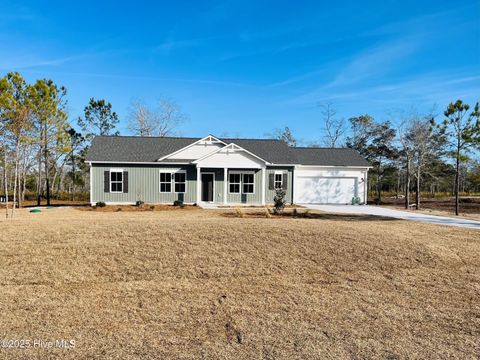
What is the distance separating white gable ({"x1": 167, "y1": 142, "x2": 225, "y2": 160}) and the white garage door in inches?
258

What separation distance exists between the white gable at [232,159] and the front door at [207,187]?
140 cm

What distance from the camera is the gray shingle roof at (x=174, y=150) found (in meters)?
21.8

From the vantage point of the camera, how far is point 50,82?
80.6 feet

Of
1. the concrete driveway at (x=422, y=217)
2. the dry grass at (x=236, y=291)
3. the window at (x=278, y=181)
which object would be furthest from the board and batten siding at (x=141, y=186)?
the dry grass at (x=236, y=291)

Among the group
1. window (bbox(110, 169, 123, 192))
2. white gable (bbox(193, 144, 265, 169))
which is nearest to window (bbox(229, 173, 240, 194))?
white gable (bbox(193, 144, 265, 169))

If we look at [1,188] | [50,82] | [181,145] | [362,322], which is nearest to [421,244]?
[362,322]

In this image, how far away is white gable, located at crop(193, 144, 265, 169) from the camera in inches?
837

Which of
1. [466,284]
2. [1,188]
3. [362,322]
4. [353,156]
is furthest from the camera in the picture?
[1,188]

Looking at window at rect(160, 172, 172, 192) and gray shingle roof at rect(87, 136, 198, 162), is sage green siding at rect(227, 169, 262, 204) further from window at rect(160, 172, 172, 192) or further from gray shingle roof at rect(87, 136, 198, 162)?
gray shingle roof at rect(87, 136, 198, 162)

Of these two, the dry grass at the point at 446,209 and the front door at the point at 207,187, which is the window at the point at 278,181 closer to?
the front door at the point at 207,187

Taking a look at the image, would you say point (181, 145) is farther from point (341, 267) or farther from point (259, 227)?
point (341, 267)

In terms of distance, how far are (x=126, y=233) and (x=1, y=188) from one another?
133 ft

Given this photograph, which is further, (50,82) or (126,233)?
(50,82)

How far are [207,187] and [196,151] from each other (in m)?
2.40
